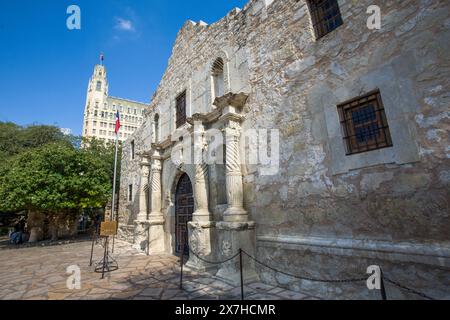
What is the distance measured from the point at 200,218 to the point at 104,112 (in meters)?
62.2

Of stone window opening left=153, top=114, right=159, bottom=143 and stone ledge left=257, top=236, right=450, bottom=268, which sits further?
stone window opening left=153, top=114, right=159, bottom=143

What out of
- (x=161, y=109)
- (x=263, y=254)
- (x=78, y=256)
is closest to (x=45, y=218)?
(x=78, y=256)

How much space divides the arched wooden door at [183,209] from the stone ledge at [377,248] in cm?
371

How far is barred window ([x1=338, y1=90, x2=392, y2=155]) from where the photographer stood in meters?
3.40

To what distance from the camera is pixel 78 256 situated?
820 cm

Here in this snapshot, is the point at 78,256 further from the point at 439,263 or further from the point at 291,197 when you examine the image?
the point at 439,263

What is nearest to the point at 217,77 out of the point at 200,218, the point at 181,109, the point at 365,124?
the point at 181,109

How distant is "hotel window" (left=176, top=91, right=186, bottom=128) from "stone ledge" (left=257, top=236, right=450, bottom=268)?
5728 millimetres

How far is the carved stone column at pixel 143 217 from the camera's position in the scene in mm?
9023

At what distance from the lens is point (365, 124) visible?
3.61m

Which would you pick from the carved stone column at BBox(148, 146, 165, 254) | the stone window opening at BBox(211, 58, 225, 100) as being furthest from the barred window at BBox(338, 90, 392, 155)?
the carved stone column at BBox(148, 146, 165, 254)

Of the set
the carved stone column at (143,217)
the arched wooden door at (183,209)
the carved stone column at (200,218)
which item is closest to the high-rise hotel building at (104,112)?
the carved stone column at (143,217)

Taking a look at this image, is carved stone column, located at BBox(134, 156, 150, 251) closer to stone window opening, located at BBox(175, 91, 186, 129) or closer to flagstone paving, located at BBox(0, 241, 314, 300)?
flagstone paving, located at BBox(0, 241, 314, 300)
